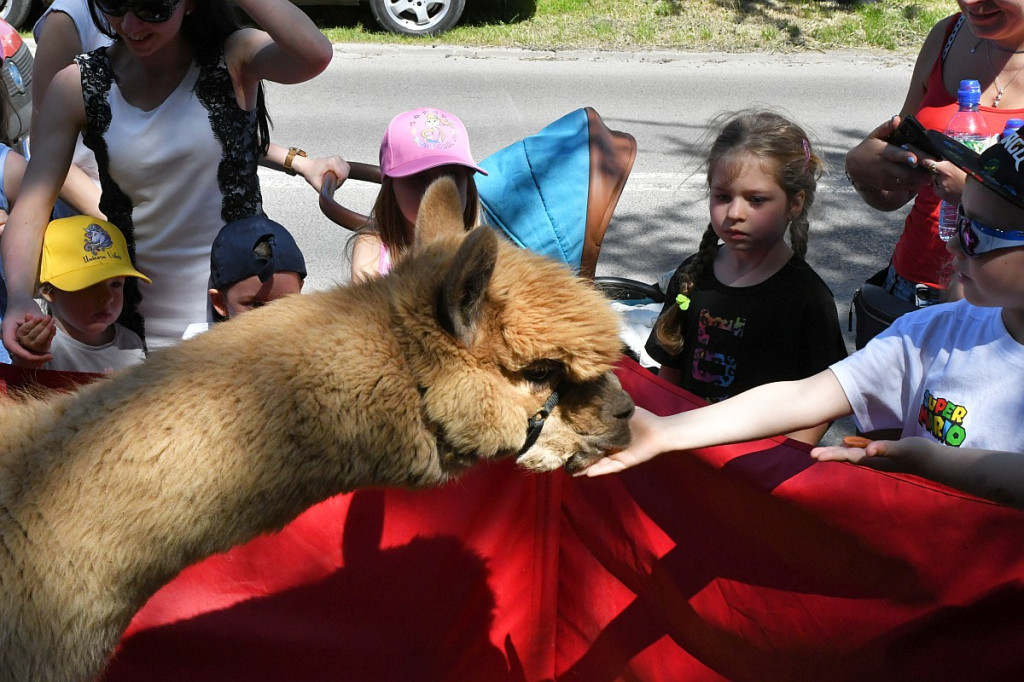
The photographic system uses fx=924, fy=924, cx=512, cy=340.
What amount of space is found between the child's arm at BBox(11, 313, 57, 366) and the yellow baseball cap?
1.03 ft

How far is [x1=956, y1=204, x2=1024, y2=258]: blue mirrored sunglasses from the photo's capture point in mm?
2250

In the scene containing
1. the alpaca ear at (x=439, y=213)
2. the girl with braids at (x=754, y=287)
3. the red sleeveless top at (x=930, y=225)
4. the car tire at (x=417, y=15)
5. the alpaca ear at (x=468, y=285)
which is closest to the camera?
the alpaca ear at (x=468, y=285)

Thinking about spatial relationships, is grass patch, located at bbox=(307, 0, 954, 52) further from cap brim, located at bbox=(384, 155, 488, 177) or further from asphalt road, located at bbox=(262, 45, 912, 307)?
cap brim, located at bbox=(384, 155, 488, 177)

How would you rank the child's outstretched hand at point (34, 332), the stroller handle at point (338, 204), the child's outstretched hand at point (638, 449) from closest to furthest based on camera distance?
the child's outstretched hand at point (638, 449) < the child's outstretched hand at point (34, 332) < the stroller handle at point (338, 204)

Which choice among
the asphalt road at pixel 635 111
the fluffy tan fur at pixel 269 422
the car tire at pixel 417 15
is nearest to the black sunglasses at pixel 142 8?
the fluffy tan fur at pixel 269 422

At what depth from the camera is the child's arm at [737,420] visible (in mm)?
2508

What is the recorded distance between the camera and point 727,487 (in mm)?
2605

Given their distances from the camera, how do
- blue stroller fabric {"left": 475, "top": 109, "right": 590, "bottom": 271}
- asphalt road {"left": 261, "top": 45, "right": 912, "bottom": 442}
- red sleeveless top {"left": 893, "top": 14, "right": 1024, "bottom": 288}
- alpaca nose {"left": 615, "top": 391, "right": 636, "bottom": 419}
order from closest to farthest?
alpaca nose {"left": 615, "top": 391, "right": 636, "bottom": 419}, red sleeveless top {"left": 893, "top": 14, "right": 1024, "bottom": 288}, blue stroller fabric {"left": 475, "top": 109, "right": 590, "bottom": 271}, asphalt road {"left": 261, "top": 45, "right": 912, "bottom": 442}

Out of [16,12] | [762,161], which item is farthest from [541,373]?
[16,12]

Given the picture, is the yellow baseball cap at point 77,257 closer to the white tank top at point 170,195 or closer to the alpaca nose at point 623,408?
the white tank top at point 170,195

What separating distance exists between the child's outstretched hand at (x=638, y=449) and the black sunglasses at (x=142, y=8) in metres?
2.06

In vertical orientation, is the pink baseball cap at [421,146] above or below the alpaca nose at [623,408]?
above

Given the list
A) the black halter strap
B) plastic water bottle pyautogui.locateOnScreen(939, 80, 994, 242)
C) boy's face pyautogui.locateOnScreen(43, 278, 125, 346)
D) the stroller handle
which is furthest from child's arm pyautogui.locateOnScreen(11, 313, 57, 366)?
plastic water bottle pyautogui.locateOnScreen(939, 80, 994, 242)

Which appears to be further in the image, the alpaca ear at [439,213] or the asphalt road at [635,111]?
the asphalt road at [635,111]
